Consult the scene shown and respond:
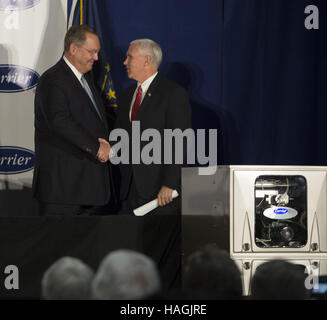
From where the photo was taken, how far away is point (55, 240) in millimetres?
3545

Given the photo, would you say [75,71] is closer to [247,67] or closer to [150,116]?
[150,116]

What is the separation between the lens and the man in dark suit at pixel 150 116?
4.04 metres

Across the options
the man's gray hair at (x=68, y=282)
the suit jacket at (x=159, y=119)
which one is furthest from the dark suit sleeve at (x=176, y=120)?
the man's gray hair at (x=68, y=282)

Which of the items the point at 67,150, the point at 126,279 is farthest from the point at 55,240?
the point at 126,279

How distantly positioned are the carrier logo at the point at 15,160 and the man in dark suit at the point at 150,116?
0.78m

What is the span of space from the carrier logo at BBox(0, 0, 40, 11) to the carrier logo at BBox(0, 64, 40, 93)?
A: 0.43m

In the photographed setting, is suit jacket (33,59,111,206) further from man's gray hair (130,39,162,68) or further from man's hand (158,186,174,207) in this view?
man's gray hair (130,39,162,68)

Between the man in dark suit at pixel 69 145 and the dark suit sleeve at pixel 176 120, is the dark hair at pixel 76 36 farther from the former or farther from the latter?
the dark suit sleeve at pixel 176 120

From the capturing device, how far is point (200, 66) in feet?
15.6

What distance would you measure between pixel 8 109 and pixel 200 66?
1.50m

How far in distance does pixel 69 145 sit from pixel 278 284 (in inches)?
118

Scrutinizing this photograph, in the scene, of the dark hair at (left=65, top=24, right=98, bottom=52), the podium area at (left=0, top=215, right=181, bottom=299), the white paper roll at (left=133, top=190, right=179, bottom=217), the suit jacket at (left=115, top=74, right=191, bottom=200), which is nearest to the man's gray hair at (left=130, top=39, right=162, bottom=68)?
the suit jacket at (left=115, top=74, right=191, bottom=200)
